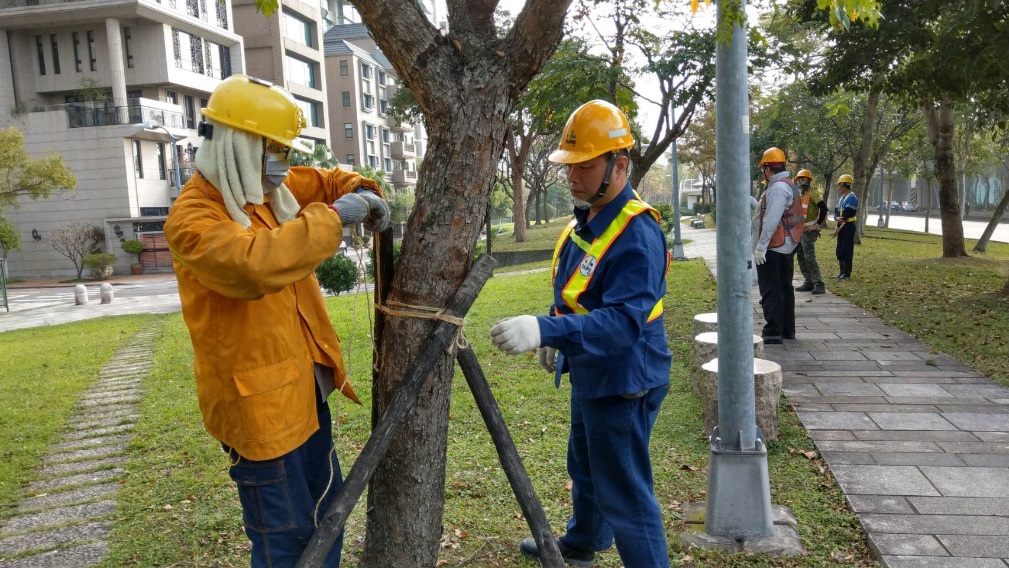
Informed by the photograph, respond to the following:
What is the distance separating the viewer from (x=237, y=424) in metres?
2.45

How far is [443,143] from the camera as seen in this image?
280 centimetres

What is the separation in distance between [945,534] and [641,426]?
1.93 m

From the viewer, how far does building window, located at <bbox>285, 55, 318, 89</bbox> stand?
1885 inches

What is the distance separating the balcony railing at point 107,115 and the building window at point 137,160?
1.11 meters

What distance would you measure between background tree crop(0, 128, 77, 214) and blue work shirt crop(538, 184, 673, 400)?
25179mm

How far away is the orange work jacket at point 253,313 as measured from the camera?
2209 mm

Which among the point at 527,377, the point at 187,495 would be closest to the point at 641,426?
the point at 187,495

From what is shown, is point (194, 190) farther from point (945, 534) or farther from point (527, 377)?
point (527, 377)

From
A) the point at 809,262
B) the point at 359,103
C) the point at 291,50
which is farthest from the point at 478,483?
the point at 359,103

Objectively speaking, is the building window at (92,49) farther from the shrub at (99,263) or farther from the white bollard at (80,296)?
the white bollard at (80,296)

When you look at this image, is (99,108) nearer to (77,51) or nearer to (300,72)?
(77,51)

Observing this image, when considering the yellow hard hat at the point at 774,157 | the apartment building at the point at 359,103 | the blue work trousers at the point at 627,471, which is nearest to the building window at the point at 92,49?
the apartment building at the point at 359,103

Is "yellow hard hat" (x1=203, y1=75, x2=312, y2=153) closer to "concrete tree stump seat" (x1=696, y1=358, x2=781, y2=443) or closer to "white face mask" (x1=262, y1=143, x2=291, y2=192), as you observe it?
"white face mask" (x1=262, y1=143, x2=291, y2=192)

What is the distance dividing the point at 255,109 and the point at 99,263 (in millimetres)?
33638
